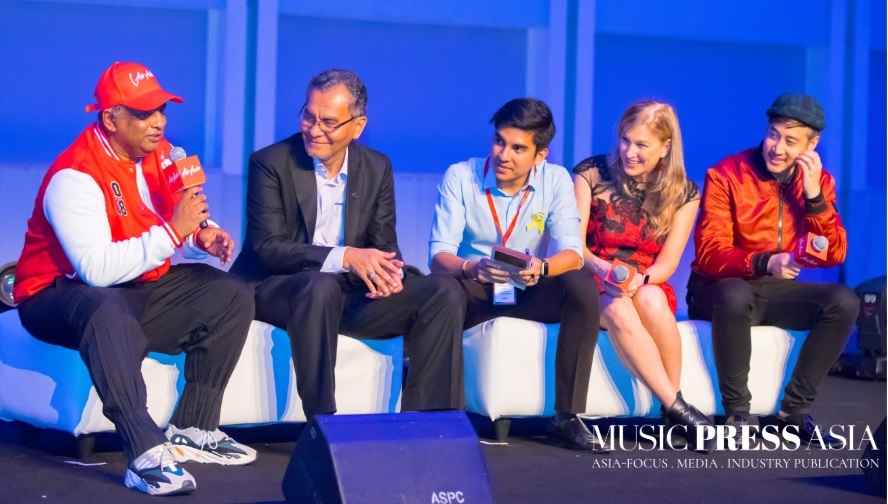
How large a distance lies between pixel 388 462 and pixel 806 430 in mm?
1960

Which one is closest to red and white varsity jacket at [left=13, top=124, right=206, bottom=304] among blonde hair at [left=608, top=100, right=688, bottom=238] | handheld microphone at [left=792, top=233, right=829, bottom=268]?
blonde hair at [left=608, top=100, right=688, bottom=238]

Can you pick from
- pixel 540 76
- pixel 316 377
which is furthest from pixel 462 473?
pixel 540 76

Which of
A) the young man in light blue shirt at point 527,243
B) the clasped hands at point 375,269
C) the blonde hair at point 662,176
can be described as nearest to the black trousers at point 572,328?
the young man in light blue shirt at point 527,243

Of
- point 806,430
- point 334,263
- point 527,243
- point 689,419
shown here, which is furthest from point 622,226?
point 334,263

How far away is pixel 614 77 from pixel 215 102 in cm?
224

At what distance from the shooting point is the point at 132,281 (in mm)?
3324

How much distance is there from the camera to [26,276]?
328 cm

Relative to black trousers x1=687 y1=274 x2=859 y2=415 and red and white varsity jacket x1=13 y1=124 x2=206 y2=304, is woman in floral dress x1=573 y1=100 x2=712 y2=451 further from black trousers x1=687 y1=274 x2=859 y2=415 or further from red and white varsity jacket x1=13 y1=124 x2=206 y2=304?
red and white varsity jacket x1=13 y1=124 x2=206 y2=304

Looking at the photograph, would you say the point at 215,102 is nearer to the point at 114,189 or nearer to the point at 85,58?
the point at 85,58

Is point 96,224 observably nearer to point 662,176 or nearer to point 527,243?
point 527,243

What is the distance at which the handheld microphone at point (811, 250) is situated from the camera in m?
3.71

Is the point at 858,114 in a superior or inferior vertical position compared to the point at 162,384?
superior

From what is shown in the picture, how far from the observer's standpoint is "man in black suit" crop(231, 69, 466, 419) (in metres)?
3.35

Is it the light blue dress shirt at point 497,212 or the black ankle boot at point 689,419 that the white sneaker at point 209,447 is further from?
the black ankle boot at point 689,419
